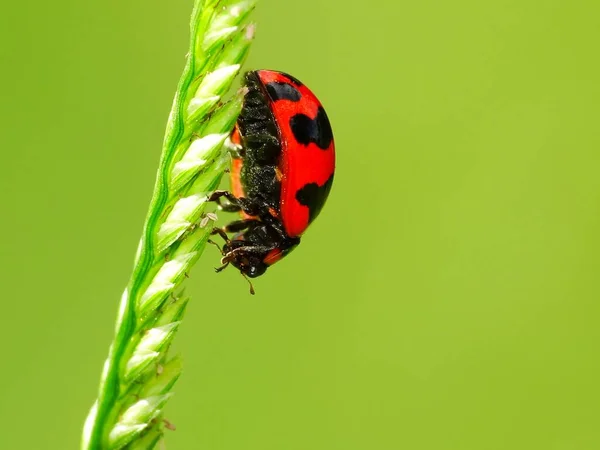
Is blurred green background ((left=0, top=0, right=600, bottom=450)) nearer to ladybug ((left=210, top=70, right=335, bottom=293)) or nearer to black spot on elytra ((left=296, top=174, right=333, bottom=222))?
ladybug ((left=210, top=70, right=335, bottom=293))

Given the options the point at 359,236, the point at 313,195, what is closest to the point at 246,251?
the point at 313,195

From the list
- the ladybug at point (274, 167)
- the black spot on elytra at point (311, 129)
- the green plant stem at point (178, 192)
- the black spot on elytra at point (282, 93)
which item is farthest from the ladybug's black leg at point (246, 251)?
the green plant stem at point (178, 192)

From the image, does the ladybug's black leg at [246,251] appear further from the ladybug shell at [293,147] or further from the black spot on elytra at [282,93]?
the black spot on elytra at [282,93]

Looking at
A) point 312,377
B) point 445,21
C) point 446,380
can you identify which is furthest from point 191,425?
→ point 445,21

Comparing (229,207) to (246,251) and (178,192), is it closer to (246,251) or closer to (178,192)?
(246,251)

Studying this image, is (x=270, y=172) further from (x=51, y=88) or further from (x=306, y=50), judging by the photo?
(x=306, y=50)
